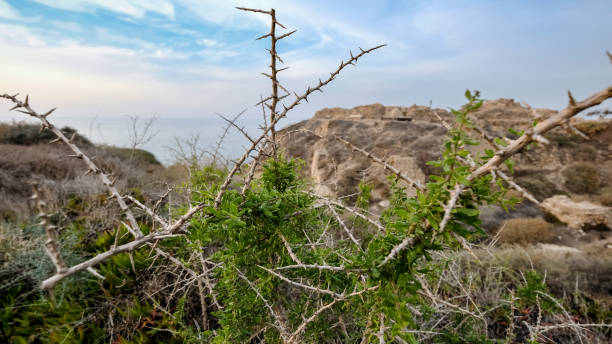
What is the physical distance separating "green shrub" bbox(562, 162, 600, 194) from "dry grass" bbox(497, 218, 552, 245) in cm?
397

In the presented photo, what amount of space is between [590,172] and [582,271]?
8286mm

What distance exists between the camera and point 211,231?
1.06 m

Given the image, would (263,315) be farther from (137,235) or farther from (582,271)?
(582,271)

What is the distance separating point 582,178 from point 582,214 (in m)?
3.02

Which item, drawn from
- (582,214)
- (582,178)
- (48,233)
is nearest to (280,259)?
(48,233)

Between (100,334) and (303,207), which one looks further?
(100,334)

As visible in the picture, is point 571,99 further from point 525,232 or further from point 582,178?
point 582,178

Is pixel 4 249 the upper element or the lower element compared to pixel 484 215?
upper

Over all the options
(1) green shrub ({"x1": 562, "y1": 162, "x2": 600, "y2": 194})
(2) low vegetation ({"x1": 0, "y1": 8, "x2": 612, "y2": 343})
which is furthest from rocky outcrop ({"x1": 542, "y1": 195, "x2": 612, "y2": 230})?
(2) low vegetation ({"x1": 0, "y1": 8, "x2": 612, "y2": 343})

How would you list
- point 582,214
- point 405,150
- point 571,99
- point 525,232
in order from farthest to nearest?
1. point 405,150
2. point 582,214
3. point 525,232
4. point 571,99

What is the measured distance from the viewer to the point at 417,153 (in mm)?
8695

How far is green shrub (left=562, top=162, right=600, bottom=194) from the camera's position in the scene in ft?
34.6

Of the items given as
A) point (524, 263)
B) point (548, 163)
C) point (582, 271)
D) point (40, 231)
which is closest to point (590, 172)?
point (548, 163)

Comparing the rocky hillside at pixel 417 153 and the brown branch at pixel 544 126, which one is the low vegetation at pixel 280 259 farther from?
the rocky hillside at pixel 417 153
